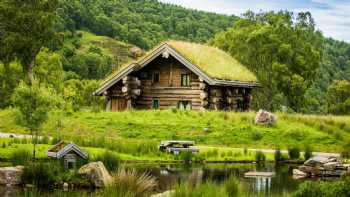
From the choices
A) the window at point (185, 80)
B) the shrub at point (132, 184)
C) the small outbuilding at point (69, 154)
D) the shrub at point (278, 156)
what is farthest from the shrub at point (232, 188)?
the window at point (185, 80)

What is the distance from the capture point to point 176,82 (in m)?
52.8

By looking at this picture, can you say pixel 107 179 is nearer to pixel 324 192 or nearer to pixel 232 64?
pixel 324 192

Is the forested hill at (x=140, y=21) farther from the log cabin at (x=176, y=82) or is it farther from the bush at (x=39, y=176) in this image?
the bush at (x=39, y=176)

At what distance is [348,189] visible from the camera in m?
17.8

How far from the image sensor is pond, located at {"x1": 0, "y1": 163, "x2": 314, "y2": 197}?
22875 mm

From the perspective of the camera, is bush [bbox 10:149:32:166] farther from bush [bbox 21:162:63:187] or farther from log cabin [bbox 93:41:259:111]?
log cabin [bbox 93:41:259:111]

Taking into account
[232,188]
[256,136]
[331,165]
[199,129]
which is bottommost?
[331,165]

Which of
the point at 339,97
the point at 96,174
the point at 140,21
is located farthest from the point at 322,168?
the point at 140,21

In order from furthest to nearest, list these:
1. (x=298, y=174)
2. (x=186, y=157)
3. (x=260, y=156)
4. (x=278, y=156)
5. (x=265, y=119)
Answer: (x=265, y=119), (x=278, y=156), (x=260, y=156), (x=186, y=157), (x=298, y=174)

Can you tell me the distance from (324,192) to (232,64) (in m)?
38.2

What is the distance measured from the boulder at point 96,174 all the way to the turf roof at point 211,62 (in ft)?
89.0

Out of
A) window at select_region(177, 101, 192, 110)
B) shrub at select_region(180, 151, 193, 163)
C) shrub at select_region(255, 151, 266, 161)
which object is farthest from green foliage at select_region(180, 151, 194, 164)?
window at select_region(177, 101, 192, 110)

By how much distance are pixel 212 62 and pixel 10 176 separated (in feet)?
105

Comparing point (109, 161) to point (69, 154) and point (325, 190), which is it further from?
point (325, 190)
